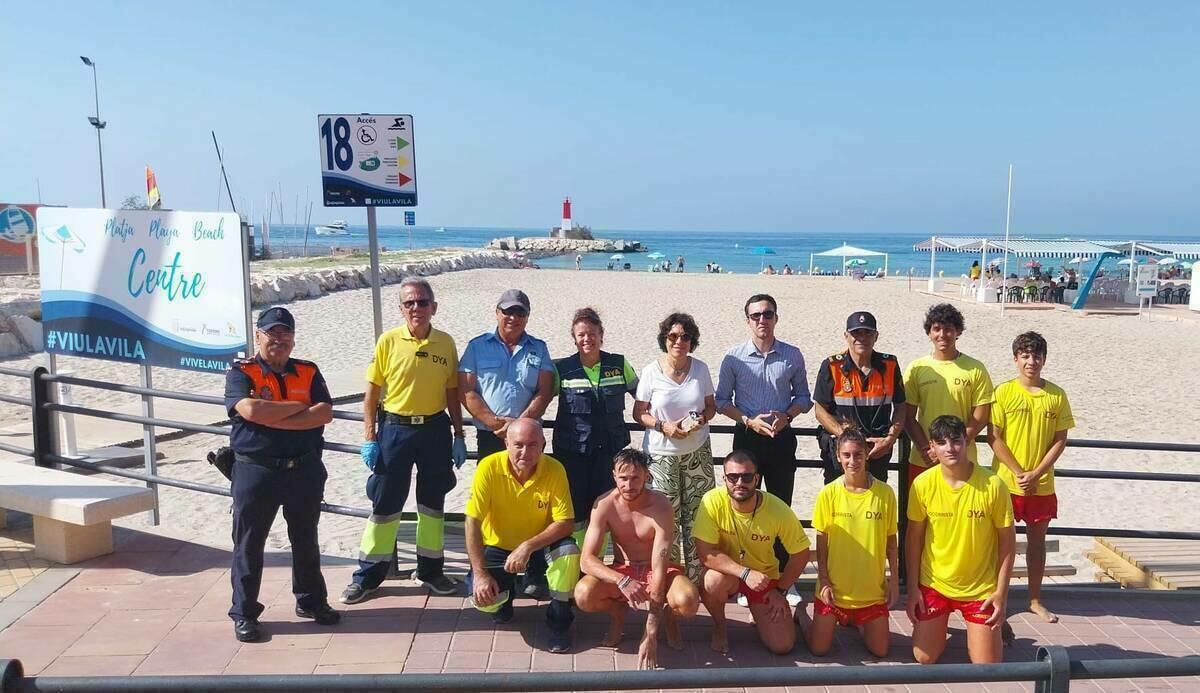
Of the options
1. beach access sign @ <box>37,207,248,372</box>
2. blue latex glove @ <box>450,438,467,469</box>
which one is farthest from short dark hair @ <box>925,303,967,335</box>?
beach access sign @ <box>37,207,248,372</box>

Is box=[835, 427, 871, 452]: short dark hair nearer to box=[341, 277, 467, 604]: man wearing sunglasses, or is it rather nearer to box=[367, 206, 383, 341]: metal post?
box=[341, 277, 467, 604]: man wearing sunglasses

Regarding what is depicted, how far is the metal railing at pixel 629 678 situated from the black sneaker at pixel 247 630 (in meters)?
2.41

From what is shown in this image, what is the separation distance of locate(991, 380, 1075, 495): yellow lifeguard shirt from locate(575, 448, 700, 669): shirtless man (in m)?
1.94

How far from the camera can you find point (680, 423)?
15.3 ft

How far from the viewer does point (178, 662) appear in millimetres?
4059

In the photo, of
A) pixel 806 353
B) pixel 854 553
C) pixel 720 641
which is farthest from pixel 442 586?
pixel 806 353

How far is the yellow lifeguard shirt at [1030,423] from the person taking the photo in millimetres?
4723

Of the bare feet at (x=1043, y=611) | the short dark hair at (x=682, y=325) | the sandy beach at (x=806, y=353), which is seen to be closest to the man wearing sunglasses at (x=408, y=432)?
the short dark hair at (x=682, y=325)

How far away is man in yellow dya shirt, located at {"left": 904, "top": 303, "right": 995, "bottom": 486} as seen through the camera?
15.6ft

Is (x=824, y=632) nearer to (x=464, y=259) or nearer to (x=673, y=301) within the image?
(x=673, y=301)

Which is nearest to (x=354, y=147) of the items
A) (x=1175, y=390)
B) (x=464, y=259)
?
(x=1175, y=390)

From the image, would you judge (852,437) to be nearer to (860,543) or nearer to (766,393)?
(860,543)

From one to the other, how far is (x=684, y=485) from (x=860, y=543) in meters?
0.98

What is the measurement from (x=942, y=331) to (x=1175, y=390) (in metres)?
12.0
